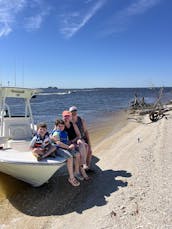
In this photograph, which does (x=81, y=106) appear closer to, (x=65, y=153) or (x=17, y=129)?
(x=17, y=129)

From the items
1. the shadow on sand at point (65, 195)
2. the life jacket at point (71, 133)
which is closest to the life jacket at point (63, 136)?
the life jacket at point (71, 133)

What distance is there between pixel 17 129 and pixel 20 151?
1089mm

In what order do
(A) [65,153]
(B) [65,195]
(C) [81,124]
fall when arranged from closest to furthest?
(B) [65,195] → (A) [65,153] → (C) [81,124]

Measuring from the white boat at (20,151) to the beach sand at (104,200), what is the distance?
0.53m

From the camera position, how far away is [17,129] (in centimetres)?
839

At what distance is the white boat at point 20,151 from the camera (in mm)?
6430

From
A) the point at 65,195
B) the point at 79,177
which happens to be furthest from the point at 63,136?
the point at 65,195

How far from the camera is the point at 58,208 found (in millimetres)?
5980

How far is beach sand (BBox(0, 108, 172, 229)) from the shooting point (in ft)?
16.6

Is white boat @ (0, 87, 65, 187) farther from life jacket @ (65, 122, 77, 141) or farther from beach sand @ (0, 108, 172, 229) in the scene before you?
life jacket @ (65, 122, 77, 141)

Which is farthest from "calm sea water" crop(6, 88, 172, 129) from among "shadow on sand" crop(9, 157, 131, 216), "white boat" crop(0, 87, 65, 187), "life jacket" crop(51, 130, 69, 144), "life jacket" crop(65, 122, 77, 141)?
"shadow on sand" crop(9, 157, 131, 216)

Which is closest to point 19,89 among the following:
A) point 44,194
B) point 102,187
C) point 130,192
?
point 44,194

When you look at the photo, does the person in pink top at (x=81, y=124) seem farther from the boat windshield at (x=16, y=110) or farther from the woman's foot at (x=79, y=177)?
the boat windshield at (x=16, y=110)

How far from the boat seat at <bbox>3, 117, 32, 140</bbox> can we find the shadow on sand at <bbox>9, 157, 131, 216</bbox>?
62.5 inches
